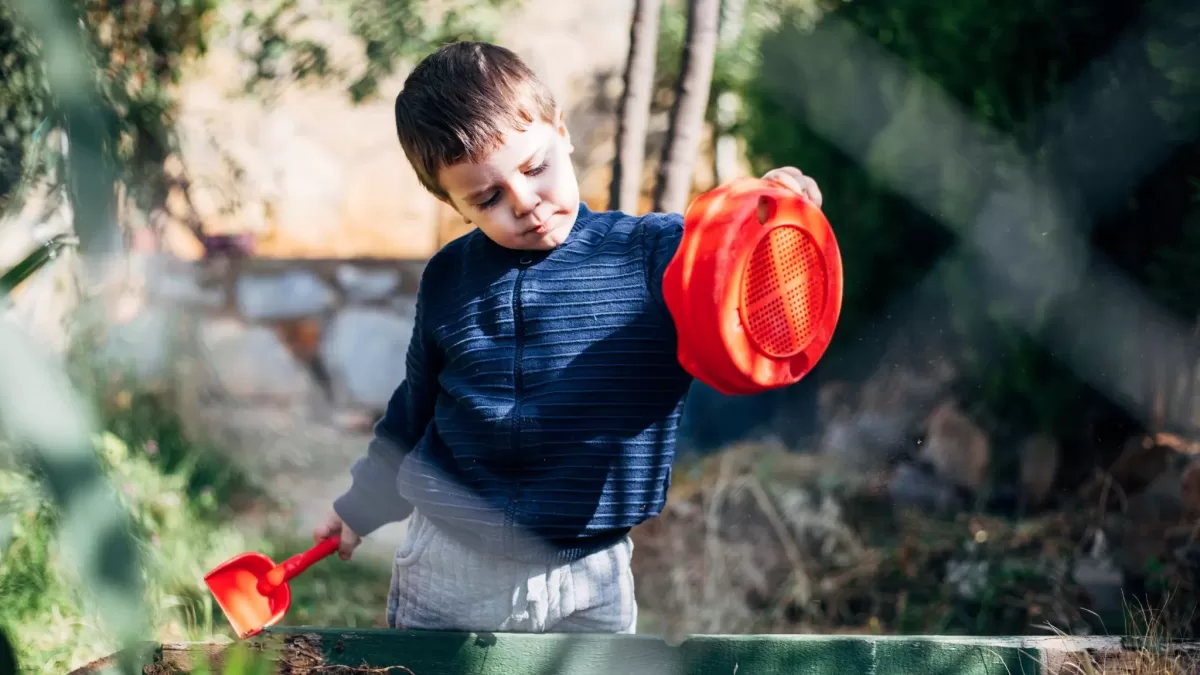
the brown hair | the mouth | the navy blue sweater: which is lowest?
the navy blue sweater

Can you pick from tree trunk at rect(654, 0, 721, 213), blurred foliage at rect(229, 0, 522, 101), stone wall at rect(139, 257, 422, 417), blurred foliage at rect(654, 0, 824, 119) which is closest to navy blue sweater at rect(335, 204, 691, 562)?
tree trunk at rect(654, 0, 721, 213)

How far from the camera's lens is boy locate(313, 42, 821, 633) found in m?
1.50

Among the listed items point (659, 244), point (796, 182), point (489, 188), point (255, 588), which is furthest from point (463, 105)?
point (255, 588)

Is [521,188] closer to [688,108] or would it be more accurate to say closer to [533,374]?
[533,374]

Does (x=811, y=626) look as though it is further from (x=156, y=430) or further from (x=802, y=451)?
(x=156, y=430)

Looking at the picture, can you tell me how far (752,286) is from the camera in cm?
138

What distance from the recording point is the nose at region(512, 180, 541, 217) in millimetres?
1470

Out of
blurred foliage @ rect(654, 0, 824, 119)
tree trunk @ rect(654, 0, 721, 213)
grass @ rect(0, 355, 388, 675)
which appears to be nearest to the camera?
grass @ rect(0, 355, 388, 675)

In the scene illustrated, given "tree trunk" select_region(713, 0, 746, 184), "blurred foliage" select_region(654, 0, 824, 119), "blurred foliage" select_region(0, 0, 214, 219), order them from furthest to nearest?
"tree trunk" select_region(713, 0, 746, 184) → "blurred foliage" select_region(654, 0, 824, 119) → "blurred foliage" select_region(0, 0, 214, 219)

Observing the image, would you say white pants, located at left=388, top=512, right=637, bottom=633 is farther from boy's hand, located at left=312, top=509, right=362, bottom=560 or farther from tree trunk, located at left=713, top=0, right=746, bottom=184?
tree trunk, located at left=713, top=0, right=746, bottom=184

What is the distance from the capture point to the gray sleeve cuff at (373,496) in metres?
1.68

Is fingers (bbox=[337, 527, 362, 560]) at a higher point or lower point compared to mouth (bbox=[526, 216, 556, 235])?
lower

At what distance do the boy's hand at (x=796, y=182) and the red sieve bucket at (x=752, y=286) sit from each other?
1.1 inches

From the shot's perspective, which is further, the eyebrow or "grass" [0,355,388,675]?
"grass" [0,355,388,675]
